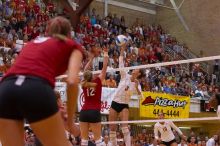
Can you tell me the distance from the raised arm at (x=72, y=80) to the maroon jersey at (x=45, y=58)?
0.08m

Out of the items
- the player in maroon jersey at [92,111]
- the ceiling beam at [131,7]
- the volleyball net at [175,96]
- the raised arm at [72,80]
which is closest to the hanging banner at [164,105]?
the volleyball net at [175,96]

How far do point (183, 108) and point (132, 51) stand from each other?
503 cm

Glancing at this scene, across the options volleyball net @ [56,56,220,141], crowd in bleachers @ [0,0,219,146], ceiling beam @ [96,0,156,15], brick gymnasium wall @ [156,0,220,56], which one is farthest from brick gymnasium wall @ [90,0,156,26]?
volleyball net @ [56,56,220,141]

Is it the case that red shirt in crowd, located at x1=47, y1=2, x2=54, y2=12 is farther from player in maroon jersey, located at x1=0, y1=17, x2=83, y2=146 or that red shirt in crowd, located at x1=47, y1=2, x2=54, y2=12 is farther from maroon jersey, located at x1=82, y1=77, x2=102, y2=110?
player in maroon jersey, located at x1=0, y1=17, x2=83, y2=146

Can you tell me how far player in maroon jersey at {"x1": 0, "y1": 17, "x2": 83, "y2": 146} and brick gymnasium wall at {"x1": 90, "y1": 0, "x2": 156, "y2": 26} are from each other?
25.0m

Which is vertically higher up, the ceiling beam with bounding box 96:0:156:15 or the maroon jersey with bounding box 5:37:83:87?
the ceiling beam with bounding box 96:0:156:15

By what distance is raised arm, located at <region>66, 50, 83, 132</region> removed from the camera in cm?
303

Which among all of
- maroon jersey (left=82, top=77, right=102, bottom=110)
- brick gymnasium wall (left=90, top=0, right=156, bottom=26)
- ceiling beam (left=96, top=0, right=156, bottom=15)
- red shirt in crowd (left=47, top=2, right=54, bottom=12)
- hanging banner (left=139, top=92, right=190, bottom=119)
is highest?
ceiling beam (left=96, top=0, right=156, bottom=15)

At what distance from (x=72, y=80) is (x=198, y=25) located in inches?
1125

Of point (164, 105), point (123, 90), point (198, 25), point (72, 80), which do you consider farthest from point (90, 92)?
point (198, 25)

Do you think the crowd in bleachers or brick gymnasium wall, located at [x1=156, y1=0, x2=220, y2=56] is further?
brick gymnasium wall, located at [x1=156, y1=0, x2=220, y2=56]

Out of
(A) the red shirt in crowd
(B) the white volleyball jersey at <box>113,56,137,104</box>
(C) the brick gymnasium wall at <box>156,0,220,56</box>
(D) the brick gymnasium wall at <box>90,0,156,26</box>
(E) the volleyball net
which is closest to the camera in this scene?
(B) the white volleyball jersey at <box>113,56,137,104</box>

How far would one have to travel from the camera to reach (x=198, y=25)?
101 feet

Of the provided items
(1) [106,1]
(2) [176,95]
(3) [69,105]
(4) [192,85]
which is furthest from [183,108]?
(3) [69,105]
